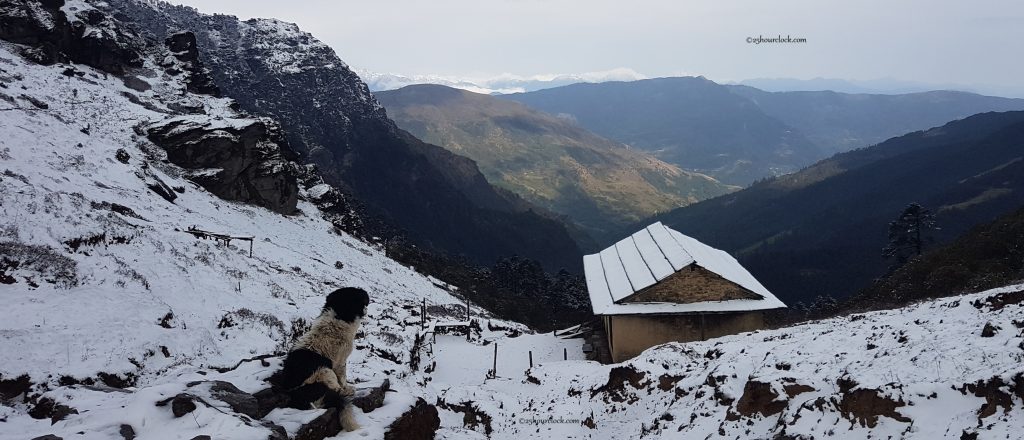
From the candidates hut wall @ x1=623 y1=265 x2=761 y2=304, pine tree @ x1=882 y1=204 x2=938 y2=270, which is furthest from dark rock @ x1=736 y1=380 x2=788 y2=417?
pine tree @ x1=882 y1=204 x2=938 y2=270

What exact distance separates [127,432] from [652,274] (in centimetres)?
2292

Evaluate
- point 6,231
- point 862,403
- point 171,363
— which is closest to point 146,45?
point 6,231

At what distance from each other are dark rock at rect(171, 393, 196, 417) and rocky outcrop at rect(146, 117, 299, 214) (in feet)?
124

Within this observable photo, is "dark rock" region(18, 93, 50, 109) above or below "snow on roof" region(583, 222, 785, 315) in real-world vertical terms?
above

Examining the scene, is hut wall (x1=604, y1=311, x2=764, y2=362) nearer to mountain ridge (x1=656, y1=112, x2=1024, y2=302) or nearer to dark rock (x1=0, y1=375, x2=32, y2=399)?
dark rock (x1=0, y1=375, x2=32, y2=399)

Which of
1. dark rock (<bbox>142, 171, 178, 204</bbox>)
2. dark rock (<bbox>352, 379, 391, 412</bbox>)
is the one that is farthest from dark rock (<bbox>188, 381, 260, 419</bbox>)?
dark rock (<bbox>142, 171, 178, 204</bbox>)

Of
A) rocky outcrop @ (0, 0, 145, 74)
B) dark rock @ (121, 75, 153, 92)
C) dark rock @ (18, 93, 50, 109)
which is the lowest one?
dark rock @ (18, 93, 50, 109)

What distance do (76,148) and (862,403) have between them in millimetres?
36187

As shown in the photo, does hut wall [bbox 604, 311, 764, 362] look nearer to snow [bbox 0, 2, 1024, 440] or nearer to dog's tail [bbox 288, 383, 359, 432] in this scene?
snow [bbox 0, 2, 1024, 440]

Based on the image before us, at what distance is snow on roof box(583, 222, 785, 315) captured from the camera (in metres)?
24.3

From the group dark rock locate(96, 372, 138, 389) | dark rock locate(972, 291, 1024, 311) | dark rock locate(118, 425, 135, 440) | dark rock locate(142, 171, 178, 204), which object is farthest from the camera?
dark rock locate(142, 171, 178, 204)

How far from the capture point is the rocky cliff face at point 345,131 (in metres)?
124

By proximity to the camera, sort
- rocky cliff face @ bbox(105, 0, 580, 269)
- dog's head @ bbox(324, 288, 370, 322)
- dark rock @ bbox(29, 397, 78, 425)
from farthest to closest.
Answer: rocky cliff face @ bbox(105, 0, 580, 269), dog's head @ bbox(324, 288, 370, 322), dark rock @ bbox(29, 397, 78, 425)

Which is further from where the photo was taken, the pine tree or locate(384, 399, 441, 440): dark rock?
the pine tree
